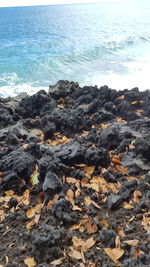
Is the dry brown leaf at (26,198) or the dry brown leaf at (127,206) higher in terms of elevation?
the dry brown leaf at (127,206)

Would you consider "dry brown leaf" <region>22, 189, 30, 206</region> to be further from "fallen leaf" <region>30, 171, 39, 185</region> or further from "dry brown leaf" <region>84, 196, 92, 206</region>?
"dry brown leaf" <region>84, 196, 92, 206</region>

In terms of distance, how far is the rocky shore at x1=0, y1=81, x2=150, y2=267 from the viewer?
2.94 meters

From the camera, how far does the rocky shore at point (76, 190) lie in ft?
9.64

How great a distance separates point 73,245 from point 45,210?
2.24 ft

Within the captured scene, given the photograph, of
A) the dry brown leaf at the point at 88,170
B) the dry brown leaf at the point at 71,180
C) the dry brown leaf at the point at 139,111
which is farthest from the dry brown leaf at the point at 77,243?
the dry brown leaf at the point at 139,111

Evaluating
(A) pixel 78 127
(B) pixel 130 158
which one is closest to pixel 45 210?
(B) pixel 130 158

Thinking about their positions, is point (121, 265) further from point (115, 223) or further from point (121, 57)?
point (121, 57)

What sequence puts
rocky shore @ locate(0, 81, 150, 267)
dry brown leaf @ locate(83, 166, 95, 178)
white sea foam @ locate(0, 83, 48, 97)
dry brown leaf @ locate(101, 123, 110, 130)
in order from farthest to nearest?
white sea foam @ locate(0, 83, 48, 97)
dry brown leaf @ locate(101, 123, 110, 130)
dry brown leaf @ locate(83, 166, 95, 178)
rocky shore @ locate(0, 81, 150, 267)

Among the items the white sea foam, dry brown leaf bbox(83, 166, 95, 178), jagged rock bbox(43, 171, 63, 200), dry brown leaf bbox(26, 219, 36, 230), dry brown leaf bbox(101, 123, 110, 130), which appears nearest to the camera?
dry brown leaf bbox(26, 219, 36, 230)

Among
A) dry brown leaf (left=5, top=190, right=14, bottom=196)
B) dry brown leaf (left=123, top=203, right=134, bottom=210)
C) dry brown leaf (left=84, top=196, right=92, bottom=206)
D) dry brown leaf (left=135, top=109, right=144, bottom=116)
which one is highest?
dry brown leaf (left=135, top=109, right=144, bottom=116)

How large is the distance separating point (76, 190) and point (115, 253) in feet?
3.68

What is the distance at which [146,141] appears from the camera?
4.24 metres

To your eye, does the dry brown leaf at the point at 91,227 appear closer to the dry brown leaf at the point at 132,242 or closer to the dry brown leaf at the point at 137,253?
the dry brown leaf at the point at 132,242

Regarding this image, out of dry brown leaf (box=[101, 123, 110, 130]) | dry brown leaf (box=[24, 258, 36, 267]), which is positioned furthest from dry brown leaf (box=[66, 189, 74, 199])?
dry brown leaf (box=[101, 123, 110, 130])
